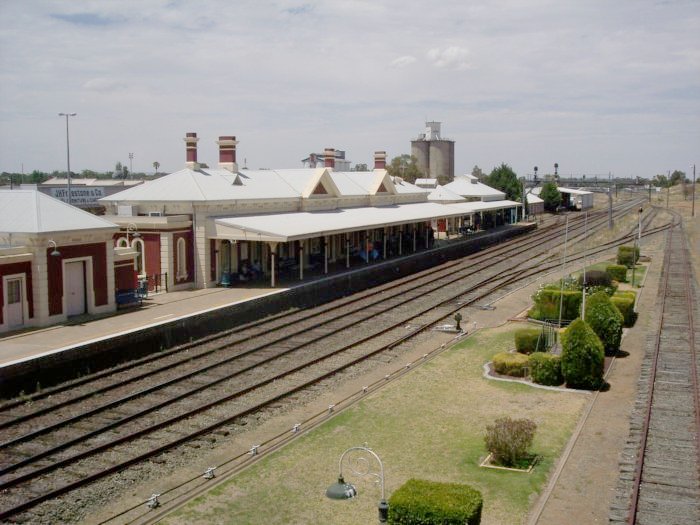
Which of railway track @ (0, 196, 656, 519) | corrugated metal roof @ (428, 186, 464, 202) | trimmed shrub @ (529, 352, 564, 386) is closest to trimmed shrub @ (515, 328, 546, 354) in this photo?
trimmed shrub @ (529, 352, 564, 386)

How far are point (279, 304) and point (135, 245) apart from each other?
21.4ft

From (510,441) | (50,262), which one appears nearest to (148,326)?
(50,262)

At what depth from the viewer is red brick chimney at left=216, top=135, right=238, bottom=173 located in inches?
1511

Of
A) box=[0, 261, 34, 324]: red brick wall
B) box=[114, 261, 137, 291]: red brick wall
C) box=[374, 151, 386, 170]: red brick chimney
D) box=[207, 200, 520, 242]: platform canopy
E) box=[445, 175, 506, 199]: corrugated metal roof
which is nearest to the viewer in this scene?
box=[0, 261, 34, 324]: red brick wall

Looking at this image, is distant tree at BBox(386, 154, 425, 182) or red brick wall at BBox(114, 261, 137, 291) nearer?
red brick wall at BBox(114, 261, 137, 291)

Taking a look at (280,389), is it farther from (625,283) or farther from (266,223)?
(625,283)

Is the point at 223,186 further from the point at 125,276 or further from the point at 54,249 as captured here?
the point at 54,249

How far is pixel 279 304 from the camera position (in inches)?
1125

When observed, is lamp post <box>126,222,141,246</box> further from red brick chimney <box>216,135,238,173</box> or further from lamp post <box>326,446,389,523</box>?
lamp post <box>326,446,389,523</box>

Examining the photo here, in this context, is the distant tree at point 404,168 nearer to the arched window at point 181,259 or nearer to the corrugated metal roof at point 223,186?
the corrugated metal roof at point 223,186

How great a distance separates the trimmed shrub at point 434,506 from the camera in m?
9.02

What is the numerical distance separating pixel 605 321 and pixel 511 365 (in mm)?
3618

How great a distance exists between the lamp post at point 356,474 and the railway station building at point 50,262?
510 inches

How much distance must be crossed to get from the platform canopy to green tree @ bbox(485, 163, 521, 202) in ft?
87.3
